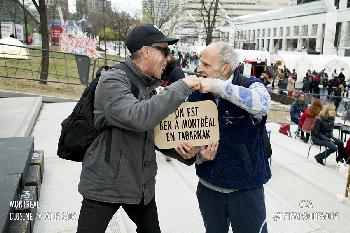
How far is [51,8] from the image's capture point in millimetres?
47688

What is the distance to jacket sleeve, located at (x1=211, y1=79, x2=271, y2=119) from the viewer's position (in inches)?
78.7

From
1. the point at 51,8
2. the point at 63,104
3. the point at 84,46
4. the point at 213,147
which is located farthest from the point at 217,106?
the point at 51,8

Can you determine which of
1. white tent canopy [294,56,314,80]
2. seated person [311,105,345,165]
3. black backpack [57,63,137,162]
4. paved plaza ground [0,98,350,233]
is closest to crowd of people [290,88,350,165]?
seated person [311,105,345,165]

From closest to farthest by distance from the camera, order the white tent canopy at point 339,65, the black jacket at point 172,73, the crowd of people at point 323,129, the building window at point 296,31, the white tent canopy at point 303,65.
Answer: the black jacket at point 172,73 → the crowd of people at point 323,129 → the white tent canopy at point 339,65 → the white tent canopy at point 303,65 → the building window at point 296,31

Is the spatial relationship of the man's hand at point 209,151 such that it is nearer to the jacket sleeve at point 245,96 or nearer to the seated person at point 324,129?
the jacket sleeve at point 245,96

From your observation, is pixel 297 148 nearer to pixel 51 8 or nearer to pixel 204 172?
pixel 204 172

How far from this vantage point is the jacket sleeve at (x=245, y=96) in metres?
2.00

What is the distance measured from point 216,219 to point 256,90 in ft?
3.06

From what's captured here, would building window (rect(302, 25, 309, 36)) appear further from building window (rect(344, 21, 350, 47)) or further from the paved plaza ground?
the paved plaza ground

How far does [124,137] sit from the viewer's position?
6.73 ft

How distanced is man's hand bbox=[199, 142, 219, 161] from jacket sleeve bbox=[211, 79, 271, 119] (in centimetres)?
30

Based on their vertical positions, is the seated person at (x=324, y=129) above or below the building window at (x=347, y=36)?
below

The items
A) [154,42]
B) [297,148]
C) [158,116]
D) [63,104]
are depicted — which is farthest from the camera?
[63,104]

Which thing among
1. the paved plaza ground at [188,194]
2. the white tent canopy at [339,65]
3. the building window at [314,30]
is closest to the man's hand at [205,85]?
the paved plaza ground at [188,194]
